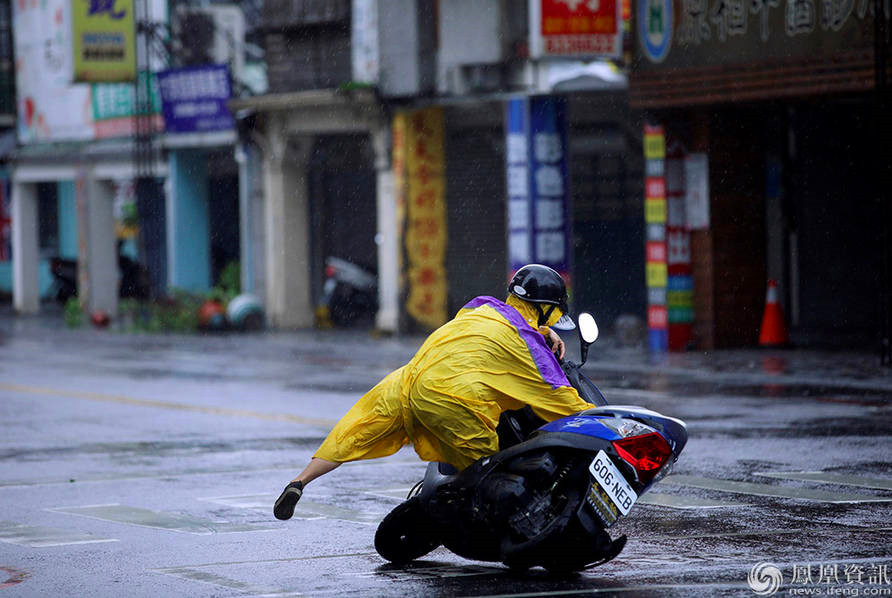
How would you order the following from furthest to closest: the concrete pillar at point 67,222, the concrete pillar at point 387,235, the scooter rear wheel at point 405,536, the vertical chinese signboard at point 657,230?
the concrete pillar at point 67,222, the concrete pillar at point 387,235, the vertical chinese signboard at point 657,230, the scooter rear wheel at point 405,536

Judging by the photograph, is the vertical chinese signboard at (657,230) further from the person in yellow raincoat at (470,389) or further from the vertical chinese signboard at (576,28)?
the person in yellow raincoat at (470,389)

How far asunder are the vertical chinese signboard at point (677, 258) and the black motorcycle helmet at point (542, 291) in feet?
51.9

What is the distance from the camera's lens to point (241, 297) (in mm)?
32125

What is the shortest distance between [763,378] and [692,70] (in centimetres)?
522

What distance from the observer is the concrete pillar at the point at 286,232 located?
3244 centimetres

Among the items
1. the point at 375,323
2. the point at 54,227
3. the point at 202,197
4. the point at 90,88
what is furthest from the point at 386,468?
the point at 54,227

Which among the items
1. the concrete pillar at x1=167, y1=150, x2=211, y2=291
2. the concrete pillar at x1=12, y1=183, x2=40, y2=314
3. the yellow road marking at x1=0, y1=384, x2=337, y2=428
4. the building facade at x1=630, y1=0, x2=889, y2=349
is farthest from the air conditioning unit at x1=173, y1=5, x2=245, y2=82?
the yellow road marking at x1=0, y1=384, x2=337, y2=428

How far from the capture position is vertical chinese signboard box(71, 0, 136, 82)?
33.8m

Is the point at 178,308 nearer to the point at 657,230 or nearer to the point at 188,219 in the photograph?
the point at 188,219

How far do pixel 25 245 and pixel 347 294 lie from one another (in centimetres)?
1219

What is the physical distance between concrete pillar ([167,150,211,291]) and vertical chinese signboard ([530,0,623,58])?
13.8 m

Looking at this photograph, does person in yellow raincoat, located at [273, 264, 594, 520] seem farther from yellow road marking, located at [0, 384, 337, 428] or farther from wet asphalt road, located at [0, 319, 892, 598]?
yellow road marking, located at [0, 384, 337, 428]

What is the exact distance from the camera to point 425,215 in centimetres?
2966

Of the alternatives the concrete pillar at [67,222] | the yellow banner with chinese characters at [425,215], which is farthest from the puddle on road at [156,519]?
the concrete pillar at [67,222]
